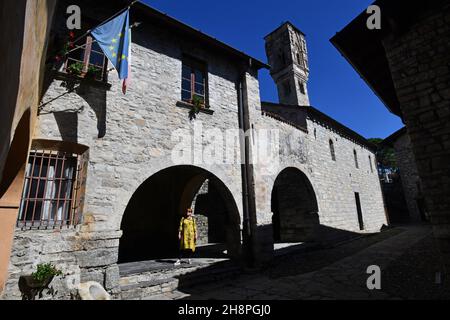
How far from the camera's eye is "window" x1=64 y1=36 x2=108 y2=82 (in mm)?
5281

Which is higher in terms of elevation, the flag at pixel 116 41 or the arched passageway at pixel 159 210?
the flag at pixel 116 41

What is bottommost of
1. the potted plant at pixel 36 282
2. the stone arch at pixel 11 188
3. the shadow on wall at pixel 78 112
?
the potted plant at pixel 36 282

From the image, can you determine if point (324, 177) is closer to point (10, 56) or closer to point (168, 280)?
point (168, 280)

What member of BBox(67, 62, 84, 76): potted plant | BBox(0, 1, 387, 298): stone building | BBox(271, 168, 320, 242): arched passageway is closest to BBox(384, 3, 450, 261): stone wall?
BBox(0, 1, 387, 298): stone building

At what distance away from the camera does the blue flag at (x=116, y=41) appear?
473 centimetres

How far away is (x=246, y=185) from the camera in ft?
25.7

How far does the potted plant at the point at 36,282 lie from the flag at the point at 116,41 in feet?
11.5

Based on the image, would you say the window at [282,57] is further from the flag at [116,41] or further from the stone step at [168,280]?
the stone step at [168,280]

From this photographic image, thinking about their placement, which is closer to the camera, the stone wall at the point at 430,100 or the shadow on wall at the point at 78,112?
the stone wall at the point at 430,100

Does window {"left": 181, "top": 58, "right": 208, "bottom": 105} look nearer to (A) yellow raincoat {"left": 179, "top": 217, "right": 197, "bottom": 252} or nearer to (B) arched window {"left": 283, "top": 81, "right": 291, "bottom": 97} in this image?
(A) yellow raincoat {"left": 179, "top": 217, "right": 197, "bottom": 252}

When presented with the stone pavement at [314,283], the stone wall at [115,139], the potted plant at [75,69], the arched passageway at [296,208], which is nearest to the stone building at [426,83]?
the stone pavement at [314,283]

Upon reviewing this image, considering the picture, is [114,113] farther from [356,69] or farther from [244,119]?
[356,69]

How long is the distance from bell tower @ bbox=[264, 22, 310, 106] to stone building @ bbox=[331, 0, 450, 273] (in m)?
16.0
